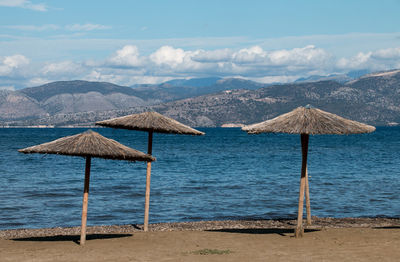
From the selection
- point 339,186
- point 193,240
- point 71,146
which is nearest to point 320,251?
point 193,240

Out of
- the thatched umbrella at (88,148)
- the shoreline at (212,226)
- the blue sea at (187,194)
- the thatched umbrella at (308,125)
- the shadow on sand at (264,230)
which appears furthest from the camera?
the blue sea at (187,194)

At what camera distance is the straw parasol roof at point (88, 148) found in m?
13.4

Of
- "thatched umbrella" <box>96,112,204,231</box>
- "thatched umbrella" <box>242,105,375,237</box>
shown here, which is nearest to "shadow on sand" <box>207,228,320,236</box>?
"thatched umbrella" <box>242,105,375,237</box>

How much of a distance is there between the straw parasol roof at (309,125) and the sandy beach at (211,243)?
3.02 m

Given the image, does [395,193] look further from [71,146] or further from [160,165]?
[160,165]

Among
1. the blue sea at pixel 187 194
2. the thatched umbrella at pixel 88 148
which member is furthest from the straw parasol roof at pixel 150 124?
the blue sea at pixel 187 194

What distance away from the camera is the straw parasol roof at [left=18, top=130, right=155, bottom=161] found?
13.4m

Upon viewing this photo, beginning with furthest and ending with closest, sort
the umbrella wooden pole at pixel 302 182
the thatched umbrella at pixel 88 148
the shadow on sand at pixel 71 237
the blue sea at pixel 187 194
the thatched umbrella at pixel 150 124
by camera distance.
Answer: the blue sea at pixel 187 194
the shadow on sand at pixel 71 237
the thatched umbrella at pixel 150 124
the umbrella wooden pole at pixel 302 182
the thatched umbrella at pixel 88 148

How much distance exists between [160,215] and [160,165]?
29.0 meters

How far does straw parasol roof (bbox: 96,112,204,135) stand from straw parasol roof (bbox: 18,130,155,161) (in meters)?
2.03

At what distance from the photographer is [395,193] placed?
2959 cm

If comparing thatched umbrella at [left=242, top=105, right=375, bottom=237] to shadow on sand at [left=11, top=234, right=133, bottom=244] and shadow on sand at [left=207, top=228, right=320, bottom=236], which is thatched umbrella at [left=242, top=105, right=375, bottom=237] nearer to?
shadow on sand at [left=207, top=228, right=320, bottom=236]

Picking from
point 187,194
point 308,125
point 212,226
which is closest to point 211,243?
point 212,226

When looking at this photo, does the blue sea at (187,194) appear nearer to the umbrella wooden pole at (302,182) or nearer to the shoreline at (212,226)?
the shoreline at (212,226)
